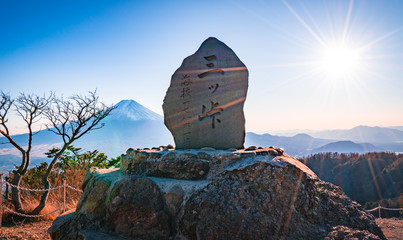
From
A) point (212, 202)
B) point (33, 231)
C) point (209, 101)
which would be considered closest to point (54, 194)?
point (33, 231)

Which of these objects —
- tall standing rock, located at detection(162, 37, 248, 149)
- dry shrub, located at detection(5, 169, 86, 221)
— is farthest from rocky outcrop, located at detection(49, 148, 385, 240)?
dry shrub, located at detection(5, 169, 86, 221)

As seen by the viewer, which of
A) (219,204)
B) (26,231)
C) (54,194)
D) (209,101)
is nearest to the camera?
(219,204)

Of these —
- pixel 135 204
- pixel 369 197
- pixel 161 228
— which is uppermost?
pixel 135 204

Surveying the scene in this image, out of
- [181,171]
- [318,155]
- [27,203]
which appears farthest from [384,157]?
[27,203]

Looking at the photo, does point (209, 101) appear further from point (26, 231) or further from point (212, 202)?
point (26, 231)

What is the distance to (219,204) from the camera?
263 cm

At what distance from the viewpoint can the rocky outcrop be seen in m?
2.55

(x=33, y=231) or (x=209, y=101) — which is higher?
(x=209, y=101)

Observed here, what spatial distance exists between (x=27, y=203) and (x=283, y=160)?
6.91 meters

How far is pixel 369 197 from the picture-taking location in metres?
11.3

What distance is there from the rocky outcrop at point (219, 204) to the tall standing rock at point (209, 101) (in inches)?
39.2

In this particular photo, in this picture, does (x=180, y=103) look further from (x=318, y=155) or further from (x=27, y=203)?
(x=318, y=155)

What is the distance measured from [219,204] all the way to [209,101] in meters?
2.09

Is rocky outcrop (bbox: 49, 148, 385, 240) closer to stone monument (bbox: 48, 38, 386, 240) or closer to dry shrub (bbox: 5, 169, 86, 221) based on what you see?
stone monument (bbox: 48, 38, 386, 240)
